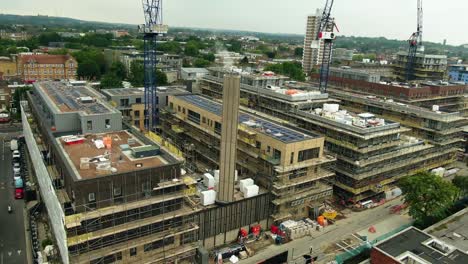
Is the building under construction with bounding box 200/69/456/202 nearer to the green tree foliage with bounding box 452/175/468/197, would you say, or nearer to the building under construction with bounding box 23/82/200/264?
the green tree foliage with bounding box 452/175/468/197

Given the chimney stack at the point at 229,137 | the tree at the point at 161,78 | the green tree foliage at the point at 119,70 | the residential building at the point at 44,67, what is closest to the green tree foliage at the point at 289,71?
the tree at the point at 161,78

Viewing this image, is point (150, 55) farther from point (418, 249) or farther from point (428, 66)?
point (428, 66)

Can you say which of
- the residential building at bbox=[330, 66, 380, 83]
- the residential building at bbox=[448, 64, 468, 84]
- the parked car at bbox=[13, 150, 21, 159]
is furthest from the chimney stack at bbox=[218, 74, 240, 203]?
the residential building at bbox=[448, 64, 468, 84]

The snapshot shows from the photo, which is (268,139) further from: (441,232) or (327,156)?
(441,232)

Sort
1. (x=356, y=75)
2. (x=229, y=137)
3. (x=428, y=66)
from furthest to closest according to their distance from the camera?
1. (x=428, y=66)
2. (x=356, y=75)
3. (x=229, y=137)

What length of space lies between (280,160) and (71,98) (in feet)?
139

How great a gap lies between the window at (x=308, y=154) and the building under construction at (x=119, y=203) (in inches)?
726

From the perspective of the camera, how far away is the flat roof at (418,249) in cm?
4294

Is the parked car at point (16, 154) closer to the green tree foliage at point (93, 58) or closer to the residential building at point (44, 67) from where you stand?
the residential building at point (44, 67)

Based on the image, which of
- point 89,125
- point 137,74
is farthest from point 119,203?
point 137,74

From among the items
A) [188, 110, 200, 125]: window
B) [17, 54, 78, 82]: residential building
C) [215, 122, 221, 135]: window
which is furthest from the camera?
[17, 54, 78, 82]: residential building

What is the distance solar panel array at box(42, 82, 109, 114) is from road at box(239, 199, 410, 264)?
34.8 metres

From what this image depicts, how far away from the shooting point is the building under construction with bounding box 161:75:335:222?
56.0 metres

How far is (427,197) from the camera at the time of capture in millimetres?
57938
